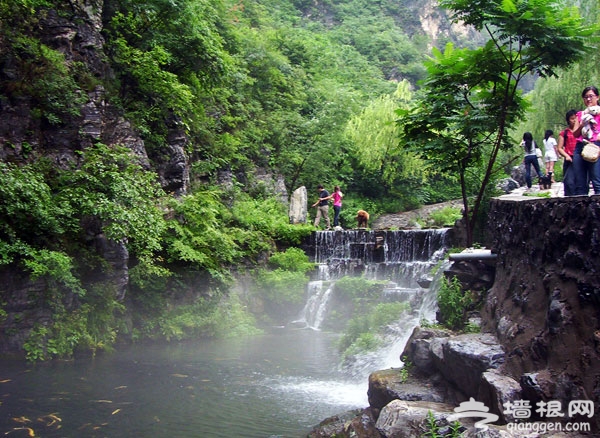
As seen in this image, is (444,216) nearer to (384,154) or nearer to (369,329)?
(384,154)

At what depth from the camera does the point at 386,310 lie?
12891mm

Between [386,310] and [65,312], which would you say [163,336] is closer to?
[65,312]

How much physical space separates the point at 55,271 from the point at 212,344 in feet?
15.3

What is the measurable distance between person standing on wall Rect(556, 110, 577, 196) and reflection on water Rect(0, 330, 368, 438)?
185 inches

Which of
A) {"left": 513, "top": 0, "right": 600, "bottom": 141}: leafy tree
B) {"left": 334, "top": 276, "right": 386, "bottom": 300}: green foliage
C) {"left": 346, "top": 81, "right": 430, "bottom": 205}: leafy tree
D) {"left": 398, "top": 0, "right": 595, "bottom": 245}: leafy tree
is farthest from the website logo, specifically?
{"left": 346, "top": 81, "right": 430, "bottom": 205}: leafy tree

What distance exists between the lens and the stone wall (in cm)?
447

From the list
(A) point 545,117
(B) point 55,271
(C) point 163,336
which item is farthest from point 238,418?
(A) point 545,117

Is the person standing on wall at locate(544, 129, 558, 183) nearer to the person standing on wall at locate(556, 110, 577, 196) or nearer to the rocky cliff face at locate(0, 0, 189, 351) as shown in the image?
the person standing on wall at locate(556, 110, 577, 196)

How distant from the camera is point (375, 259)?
19.2 meters

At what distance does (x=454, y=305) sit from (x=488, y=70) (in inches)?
176

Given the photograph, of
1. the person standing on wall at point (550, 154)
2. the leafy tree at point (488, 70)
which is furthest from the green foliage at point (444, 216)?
the leafy tree at point (488, 70)

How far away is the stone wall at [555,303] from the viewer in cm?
447

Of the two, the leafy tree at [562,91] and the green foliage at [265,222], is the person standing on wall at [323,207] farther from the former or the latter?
the leafy tree at [562,91]

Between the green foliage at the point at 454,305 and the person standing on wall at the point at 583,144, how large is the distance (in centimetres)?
250
